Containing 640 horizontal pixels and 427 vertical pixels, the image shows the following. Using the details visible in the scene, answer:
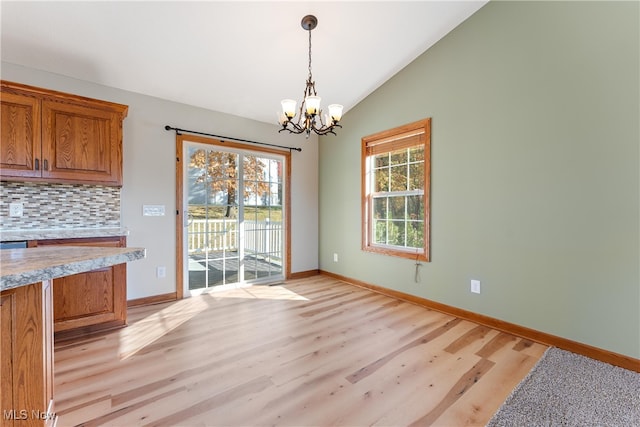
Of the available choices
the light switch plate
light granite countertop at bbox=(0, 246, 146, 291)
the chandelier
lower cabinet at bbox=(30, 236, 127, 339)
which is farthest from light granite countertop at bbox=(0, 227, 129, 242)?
the chandelier

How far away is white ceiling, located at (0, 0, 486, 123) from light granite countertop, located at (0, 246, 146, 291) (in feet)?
6.90

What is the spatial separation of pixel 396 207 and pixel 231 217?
7.16ft

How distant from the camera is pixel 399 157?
142 inches

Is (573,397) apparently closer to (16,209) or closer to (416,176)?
(416,176)

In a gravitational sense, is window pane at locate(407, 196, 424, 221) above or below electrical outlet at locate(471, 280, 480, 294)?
above

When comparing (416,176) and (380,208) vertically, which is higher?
(416,176)

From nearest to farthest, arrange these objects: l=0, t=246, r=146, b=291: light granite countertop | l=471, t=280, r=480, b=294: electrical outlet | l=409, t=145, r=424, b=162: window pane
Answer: l=0, t=246, r=146, b=291: light granite countertop, l=471, t=280, r=480, b=294: electrical outlet, l=409, t=145, r=424, b=162: window pane

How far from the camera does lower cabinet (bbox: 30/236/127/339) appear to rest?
7.73 feet

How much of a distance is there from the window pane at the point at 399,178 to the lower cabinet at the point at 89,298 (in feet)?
9.83

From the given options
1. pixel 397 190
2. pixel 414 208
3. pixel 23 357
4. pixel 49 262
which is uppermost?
pixel 397 190

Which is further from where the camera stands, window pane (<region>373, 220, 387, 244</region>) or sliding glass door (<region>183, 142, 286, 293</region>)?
window pane (<region>373, 220, 387, 244</region>)

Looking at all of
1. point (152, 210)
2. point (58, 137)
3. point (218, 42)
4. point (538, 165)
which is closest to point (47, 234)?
point (58, 137)

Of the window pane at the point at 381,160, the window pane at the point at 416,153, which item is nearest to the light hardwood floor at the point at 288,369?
the window pane at the point at 416,153

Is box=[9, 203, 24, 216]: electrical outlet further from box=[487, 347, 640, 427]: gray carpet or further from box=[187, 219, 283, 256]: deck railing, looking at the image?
box=[487, 347, 640, 427]: gray carpet
